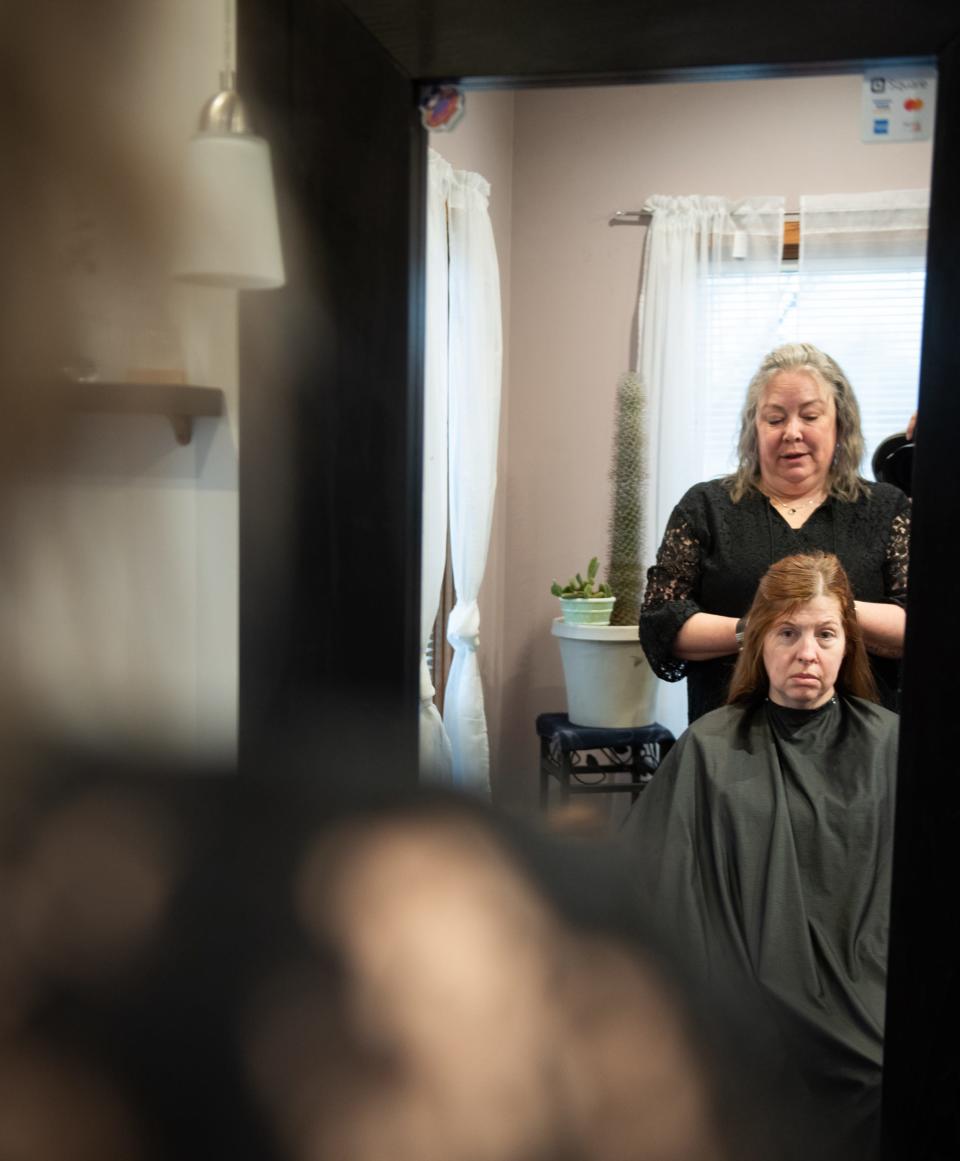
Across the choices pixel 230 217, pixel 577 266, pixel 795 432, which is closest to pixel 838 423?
pixel 795 432

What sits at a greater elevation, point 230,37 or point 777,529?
point 230,37

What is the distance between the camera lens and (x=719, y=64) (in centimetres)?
32

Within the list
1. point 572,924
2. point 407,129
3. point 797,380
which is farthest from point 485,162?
point 572,924

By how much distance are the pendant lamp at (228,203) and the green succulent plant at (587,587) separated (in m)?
0.15

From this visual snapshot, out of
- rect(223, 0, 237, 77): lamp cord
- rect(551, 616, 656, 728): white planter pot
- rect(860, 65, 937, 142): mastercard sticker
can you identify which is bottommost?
rect(551, 616, 656, 728): white planter pot

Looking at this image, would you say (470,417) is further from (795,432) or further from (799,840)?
(799,840)

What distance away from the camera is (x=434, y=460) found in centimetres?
35

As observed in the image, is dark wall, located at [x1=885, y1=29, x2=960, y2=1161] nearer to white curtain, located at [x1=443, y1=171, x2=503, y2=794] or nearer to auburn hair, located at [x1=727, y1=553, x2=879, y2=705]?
auburn hair, located at [x1=727, y1=553, x2=879, y2=705]

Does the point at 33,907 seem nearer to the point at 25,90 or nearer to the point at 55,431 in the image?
the point at 55,431

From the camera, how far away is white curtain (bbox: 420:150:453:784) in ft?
1.15

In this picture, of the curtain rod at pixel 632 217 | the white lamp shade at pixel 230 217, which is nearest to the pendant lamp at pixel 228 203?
the white lamp shade at pixel 230 217

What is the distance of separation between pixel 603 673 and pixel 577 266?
16 cm

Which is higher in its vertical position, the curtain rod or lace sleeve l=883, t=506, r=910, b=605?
the curtain rod

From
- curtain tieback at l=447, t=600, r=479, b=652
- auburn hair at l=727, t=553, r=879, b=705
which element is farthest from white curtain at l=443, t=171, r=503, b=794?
auburn hair at l=727, t=553, r=879, b=705
